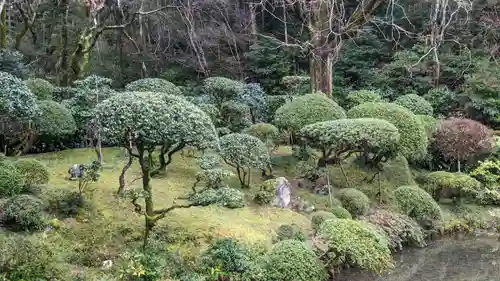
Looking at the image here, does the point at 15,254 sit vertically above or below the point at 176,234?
above

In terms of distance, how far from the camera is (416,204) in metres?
9.38

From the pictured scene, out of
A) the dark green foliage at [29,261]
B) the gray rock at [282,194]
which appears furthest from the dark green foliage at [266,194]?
the dark green foliage at [29,261]

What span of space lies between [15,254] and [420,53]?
1643 cm

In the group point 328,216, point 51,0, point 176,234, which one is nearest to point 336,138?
point 328,216

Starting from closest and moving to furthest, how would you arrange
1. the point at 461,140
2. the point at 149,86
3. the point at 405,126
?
the point at 405,126
the point at 461,140
the point at 149,86

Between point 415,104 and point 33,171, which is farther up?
point 33,171

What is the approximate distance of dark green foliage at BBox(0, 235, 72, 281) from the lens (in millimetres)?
5262

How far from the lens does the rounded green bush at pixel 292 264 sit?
630cm

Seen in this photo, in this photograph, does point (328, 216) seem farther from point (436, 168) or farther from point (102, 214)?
point (436, 168)

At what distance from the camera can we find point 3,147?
34.5 ft

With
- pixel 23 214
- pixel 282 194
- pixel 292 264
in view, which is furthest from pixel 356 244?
pixel 23 214

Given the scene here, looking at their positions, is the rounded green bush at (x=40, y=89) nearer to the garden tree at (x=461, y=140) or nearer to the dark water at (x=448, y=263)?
the dark water at (x=448, y=263)

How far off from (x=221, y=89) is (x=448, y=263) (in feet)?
24.0

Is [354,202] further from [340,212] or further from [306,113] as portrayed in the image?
[306,113]
